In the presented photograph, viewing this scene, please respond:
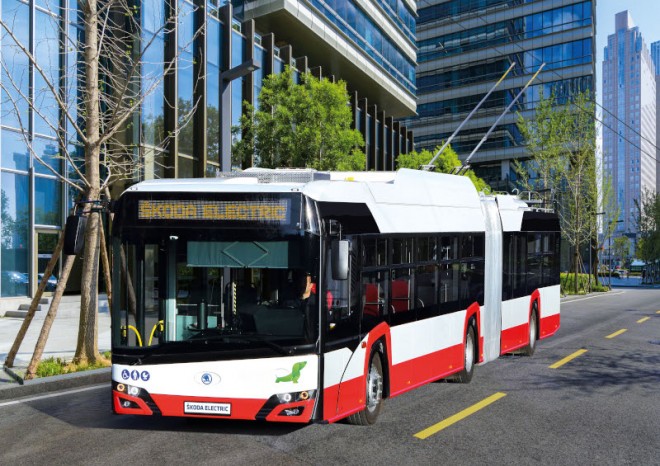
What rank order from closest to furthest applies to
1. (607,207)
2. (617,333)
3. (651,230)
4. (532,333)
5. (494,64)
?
(532,333)
(617,333)
(607,207)
(651,230)
(494,64)

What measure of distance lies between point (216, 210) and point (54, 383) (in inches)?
205

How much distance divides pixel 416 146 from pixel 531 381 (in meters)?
74.4

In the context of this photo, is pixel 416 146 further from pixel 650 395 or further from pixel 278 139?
pixel 650 395

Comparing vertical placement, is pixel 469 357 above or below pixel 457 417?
above

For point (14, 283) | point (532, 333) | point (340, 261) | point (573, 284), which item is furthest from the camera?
point (573, 284)

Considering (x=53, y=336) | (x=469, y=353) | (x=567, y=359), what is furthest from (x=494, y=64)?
(x=469, y=353)

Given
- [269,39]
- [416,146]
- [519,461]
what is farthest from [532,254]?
[416,146]

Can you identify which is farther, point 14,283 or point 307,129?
point 307,129

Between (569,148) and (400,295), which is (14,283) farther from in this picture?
(569,148)

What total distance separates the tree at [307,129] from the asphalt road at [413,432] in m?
13.4

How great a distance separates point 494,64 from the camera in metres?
76.8

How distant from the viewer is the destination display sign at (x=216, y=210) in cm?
669

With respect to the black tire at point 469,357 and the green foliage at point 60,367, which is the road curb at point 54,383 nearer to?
the green foliage at point 60,367

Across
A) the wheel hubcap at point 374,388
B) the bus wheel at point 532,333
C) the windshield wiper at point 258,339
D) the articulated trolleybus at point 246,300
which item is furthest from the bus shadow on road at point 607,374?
the windshield wiper at point 258,339
